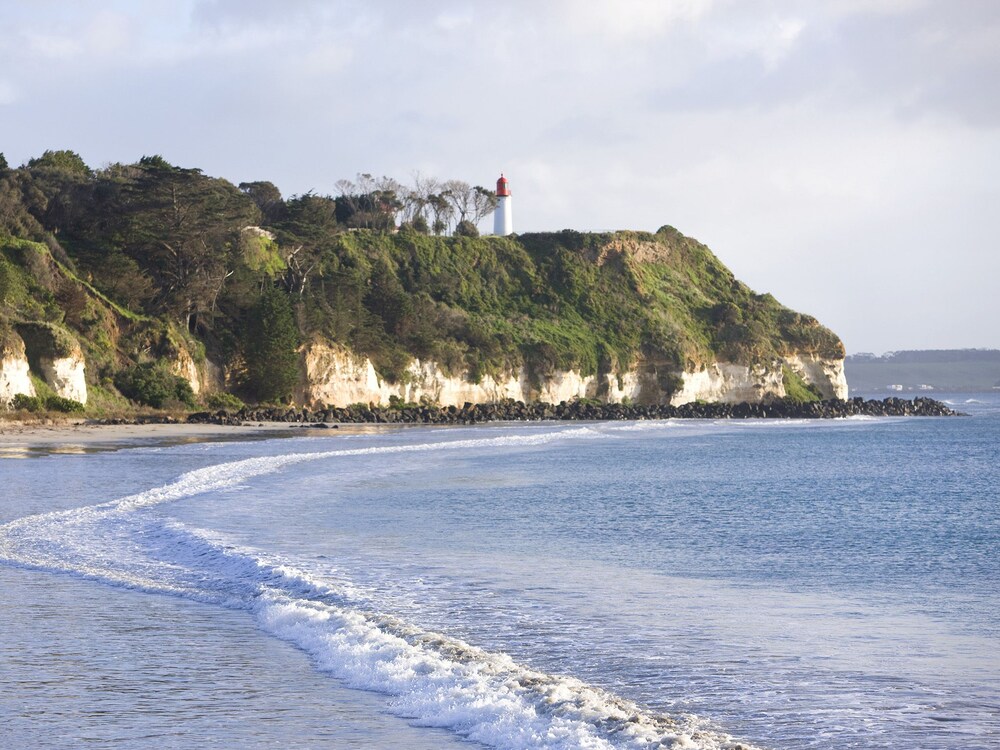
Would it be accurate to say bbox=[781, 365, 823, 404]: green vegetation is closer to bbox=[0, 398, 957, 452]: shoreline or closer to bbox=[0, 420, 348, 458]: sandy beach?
bbox=[0, 398, 957, 452]: shoreline

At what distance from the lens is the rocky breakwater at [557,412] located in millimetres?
54438

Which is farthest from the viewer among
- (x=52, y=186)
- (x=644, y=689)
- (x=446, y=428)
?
(x=52, y=186)

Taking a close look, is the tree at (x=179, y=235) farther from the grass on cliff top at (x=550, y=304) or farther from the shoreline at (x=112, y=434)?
the shoreline at (x=112, y=434)

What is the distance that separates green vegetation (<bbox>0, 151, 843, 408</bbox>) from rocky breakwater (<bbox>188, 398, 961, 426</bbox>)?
2997 millimetres

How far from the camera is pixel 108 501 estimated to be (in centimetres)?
1958

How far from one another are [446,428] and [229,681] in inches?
1872

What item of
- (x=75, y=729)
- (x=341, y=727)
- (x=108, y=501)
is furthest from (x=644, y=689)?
(x=108, y=501)

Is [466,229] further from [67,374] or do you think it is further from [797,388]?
[67,374]

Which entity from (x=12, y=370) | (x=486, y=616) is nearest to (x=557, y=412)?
(x=12, y=370)

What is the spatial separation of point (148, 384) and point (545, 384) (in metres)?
36.9

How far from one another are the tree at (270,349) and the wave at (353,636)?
38507mm

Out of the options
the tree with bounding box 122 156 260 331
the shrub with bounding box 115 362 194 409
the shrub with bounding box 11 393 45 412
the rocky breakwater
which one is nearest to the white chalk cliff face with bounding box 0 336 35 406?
the shrub with bounding box 11 393 45 412

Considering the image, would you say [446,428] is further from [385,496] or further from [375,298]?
[385,496]

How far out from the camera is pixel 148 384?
4938cm
